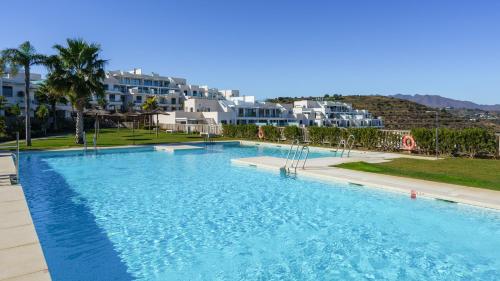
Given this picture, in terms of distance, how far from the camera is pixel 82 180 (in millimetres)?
13750

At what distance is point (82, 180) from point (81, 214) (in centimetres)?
507

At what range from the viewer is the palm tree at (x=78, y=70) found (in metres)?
24.4

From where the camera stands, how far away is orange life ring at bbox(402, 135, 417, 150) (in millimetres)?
20053

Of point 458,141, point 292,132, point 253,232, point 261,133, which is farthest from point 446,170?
point 261,133

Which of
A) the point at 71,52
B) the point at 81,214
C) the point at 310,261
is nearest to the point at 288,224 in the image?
the point at 310,261

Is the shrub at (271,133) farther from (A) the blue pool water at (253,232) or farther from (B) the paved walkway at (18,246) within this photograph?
(B) the paved walkway at (18,246)

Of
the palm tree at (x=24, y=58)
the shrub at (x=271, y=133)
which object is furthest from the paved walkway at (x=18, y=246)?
the shrub at (x=271, y=133)

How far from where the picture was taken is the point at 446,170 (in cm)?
1368

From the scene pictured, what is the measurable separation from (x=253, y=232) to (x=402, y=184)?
5695mm

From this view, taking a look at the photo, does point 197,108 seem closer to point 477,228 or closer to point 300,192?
point 300,192

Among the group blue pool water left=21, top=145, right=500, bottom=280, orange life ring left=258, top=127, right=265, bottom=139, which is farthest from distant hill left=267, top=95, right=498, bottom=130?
blue pool water left=21, top=145, right=500, bottom=280

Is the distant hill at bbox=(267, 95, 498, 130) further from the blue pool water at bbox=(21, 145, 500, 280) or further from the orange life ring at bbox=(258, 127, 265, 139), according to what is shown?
the blue pool water at bbox=(21, 145, 500, 280)

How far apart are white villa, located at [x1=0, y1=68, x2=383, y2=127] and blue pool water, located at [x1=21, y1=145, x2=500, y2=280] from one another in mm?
40066

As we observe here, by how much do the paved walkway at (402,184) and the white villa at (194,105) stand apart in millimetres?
38610
